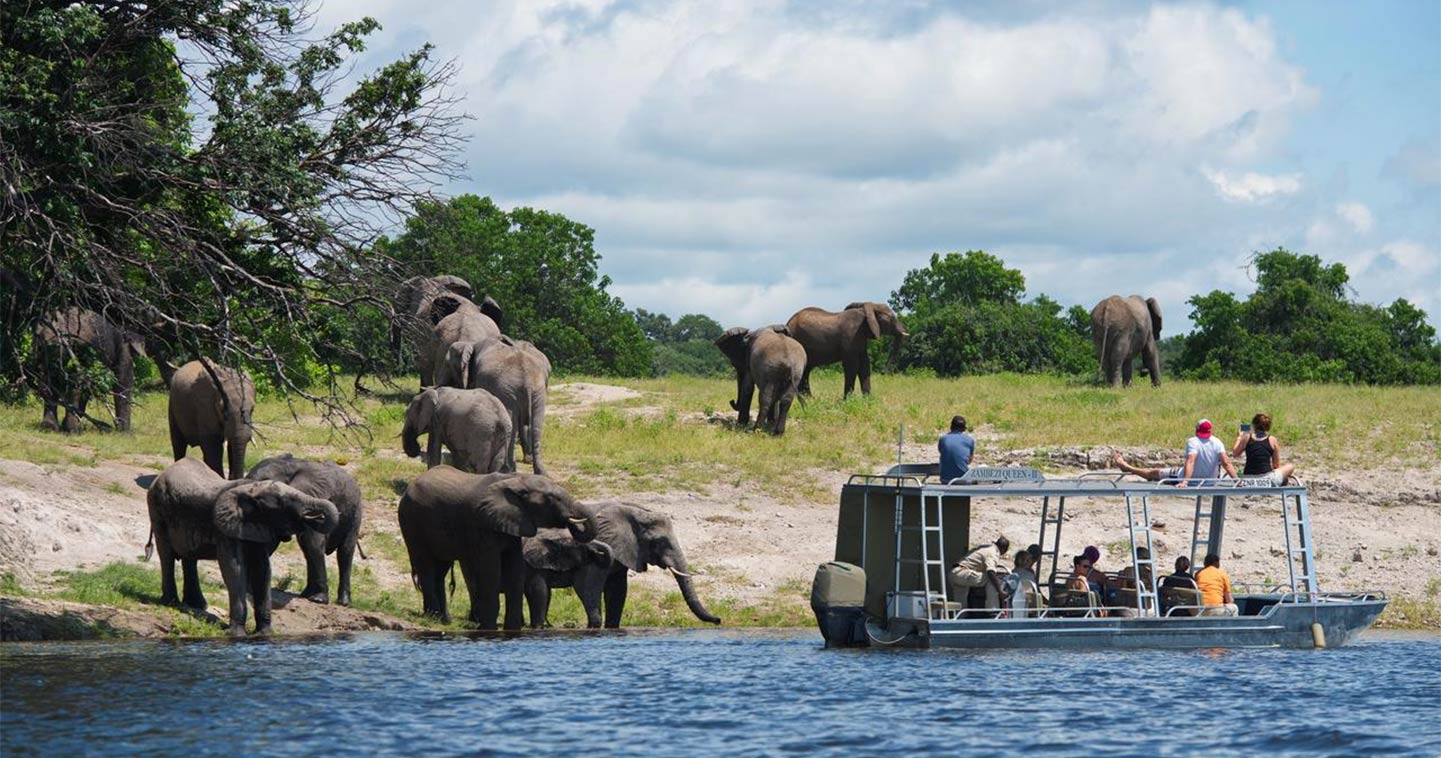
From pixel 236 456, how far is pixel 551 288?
39.7 m

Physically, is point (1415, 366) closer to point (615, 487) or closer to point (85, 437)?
point (615, 487)

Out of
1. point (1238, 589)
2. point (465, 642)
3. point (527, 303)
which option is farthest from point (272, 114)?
point (527, 303)

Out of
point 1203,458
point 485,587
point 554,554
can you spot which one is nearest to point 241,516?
point 485,587

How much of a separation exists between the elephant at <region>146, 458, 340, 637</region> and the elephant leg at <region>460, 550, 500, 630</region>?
208 cm

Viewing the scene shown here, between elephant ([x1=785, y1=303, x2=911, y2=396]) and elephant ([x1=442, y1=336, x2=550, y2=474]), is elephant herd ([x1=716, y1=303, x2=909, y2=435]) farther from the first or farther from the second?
elephant ([x1=442, y1=336, x2=550, y2=474])

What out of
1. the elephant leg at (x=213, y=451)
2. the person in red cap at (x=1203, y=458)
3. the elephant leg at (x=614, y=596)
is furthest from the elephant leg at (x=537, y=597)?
the person in red cap at (x=1203, y=458)

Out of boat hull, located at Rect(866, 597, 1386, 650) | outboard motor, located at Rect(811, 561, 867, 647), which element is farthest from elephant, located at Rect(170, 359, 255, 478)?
boat hull, located at Rect(866, 597, 1386, 650)

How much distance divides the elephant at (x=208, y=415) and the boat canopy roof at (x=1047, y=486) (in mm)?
10274

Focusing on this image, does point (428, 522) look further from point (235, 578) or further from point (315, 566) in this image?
point (235, 578)

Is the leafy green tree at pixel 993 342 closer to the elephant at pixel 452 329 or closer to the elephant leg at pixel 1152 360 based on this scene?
the elephant leg at pixel 1152 360

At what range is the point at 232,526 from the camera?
78.5 feet

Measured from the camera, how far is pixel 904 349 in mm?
78375

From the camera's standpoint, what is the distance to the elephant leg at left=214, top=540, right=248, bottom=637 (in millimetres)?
23906

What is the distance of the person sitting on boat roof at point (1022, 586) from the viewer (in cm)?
2420
